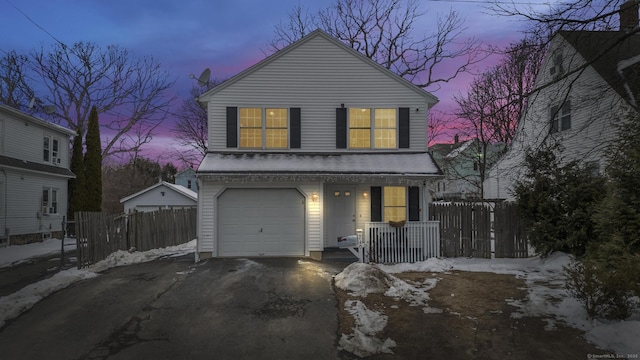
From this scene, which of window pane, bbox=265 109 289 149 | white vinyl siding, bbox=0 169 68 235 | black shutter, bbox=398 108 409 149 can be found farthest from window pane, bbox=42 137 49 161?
black shutter, bbox=398 108 409 149

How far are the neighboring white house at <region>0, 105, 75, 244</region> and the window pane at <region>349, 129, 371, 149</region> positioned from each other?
15.5 metres

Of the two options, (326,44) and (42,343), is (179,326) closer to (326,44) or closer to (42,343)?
(42,343)

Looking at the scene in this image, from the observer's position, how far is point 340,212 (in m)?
13.6

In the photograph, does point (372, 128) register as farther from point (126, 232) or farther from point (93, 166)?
point (93, 166)

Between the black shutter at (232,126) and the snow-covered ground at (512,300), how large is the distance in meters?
6.26

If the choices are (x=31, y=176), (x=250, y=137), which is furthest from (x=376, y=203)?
(x=31, y=176)

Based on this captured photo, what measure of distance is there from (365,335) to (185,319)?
10.1 ft

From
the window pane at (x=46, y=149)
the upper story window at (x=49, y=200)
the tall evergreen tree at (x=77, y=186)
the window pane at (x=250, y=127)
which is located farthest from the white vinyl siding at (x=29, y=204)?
the window pane at (x=250, y=127)

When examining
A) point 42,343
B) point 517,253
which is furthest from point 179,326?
point 517,253

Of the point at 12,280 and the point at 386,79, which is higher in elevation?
the point at 386,79

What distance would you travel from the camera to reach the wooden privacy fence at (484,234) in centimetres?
1173

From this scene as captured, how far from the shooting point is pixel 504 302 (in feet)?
24.0

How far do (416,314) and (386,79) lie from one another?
883 centimetres

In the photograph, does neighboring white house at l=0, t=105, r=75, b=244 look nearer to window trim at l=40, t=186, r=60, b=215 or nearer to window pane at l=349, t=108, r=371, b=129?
window trim at l=40, t=186, r=60, b=215
